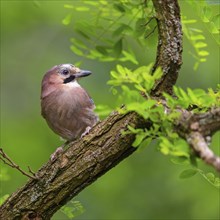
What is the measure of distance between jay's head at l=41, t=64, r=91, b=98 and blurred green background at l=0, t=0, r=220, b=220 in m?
1.71

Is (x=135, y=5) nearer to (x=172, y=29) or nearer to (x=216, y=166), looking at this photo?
(x=172, y=29)

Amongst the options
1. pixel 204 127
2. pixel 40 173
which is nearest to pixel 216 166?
pixel 204 127

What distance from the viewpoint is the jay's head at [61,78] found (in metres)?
7.30

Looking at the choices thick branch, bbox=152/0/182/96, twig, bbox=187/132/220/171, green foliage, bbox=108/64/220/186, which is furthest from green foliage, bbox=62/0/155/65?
twig, bbox=187/132/220/171

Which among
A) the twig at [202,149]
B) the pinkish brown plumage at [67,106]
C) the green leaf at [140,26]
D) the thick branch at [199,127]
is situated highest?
the green leaf at [140,26]

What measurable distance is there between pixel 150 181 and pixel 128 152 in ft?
15.1

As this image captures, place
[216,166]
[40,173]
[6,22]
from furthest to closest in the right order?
[6,22]
[40,173]
[216,166]

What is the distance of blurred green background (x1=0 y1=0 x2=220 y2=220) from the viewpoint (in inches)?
369

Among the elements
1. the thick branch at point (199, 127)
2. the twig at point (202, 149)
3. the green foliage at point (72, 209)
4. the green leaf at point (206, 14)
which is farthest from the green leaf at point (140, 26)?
the green foliage at point (72, 209)

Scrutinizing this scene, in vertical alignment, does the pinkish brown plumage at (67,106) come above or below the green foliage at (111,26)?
below

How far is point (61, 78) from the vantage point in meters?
7.38

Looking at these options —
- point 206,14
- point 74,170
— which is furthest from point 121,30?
point 74,170

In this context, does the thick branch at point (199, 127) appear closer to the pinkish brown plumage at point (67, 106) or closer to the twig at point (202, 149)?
the twig at point (202, 149)

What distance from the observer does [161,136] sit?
15.0ft
